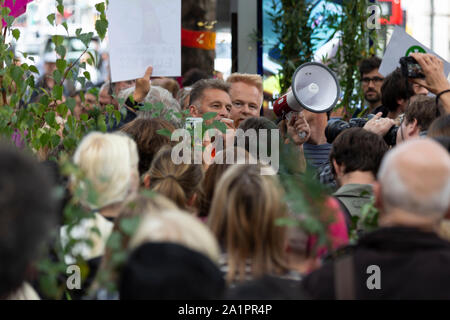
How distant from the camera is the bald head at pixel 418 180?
201 cm

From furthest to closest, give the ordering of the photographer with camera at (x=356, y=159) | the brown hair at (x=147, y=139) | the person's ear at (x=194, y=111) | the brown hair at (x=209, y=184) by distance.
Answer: the person's ear at (x=194, y=111) < the brown hair at (x=147, y=139) < the photographer with camera at (x=356, y=159) < the brown hair at (x=209, y=184)

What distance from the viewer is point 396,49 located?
202 inches

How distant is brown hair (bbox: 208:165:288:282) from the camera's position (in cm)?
231

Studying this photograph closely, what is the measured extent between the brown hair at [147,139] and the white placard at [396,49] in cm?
193

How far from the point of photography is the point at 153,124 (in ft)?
12.8

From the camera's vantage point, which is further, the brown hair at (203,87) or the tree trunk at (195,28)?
the tree trunk at (195,28)

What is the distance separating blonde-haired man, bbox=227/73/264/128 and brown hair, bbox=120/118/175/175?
6.28ft

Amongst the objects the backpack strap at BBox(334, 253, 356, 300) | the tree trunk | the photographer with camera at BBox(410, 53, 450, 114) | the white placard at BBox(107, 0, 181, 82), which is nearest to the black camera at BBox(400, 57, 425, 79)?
the photographer with camera at BBox(410, 53, 450, 114)

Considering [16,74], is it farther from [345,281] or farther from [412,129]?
[412,129]

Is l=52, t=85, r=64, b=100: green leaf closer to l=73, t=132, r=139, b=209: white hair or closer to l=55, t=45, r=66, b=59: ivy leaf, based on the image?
l=55, t=45, r=66, b=59: ivy leaf

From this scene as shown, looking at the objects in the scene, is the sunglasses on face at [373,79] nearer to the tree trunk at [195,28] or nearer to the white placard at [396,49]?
the white placard at [396,49]

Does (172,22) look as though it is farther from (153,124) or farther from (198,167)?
(198,167)

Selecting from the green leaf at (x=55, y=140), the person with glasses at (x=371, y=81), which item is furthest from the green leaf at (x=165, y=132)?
the person with glasses at (x=371, y=81)

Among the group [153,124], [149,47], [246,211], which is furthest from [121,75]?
[246,211]
